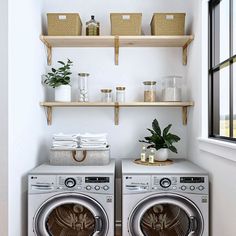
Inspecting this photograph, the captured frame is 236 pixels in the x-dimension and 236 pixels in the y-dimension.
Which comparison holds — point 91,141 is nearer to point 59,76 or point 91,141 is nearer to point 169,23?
point 59,76

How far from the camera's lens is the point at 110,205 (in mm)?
2152

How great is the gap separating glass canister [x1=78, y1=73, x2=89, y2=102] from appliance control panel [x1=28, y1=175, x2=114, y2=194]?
2.79 feet

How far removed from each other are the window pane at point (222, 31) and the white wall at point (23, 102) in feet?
5.16

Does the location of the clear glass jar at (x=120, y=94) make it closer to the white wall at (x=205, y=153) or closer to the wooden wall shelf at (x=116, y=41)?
the wooden wall shelf at (x=116, y=41)

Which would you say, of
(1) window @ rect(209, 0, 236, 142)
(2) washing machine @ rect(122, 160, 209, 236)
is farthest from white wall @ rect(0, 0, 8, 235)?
(1) window @ rect(209, 0, 236, 142)

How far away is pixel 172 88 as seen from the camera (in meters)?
2.68

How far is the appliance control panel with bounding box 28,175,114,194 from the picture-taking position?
2.15m

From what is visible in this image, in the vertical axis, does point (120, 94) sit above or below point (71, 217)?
above

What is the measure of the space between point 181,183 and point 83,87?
4.27ft

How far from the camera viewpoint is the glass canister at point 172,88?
2.67m

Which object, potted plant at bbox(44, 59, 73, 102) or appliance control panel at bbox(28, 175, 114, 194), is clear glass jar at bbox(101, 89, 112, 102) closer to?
potted plant at bbox(44, 59, 73, 102)

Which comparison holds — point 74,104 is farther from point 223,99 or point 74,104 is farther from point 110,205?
point 223,99

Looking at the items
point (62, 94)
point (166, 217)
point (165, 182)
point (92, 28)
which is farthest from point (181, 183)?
point (92, 28)

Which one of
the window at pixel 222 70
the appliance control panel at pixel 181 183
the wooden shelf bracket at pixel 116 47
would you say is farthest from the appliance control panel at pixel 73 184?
the wooden shelf bracket at pixel 116 47
